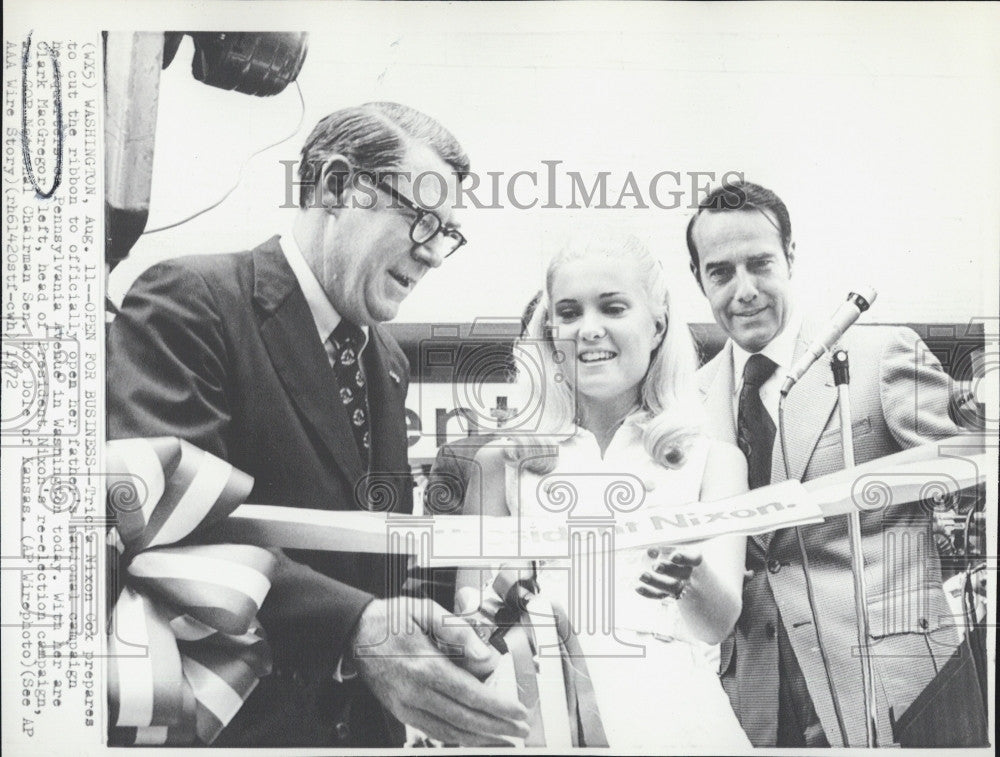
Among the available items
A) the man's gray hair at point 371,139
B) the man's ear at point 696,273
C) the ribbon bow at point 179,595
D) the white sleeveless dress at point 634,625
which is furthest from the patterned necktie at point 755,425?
the ribbon bow at point 179,595

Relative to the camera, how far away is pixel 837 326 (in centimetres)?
229

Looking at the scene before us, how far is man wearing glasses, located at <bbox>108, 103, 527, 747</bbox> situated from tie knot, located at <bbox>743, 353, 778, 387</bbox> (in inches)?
32.5

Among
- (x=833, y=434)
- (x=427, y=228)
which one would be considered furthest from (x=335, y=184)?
(x=833, y=434)

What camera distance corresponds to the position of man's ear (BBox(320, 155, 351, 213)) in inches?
88.5

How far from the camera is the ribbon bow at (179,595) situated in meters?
2.20

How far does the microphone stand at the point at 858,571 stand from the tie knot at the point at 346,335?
124 cm

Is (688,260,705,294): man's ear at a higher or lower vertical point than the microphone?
higher

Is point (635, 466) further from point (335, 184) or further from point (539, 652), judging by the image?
point (335, 184)

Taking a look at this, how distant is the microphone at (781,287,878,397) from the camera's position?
2295mm

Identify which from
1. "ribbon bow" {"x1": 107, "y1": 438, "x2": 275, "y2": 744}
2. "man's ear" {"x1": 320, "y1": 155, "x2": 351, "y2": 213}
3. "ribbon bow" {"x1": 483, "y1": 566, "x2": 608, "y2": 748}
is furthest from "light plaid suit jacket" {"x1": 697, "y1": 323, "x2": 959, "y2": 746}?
"ribbon bow" {"x1": 107, "y1": 438, "x2": 275, "y2": 744}

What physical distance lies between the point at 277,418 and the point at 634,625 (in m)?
1.05

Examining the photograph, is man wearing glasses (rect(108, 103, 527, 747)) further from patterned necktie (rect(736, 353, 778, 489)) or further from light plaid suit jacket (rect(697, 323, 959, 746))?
patterned necktie (rect(736, 353, 778, 489))

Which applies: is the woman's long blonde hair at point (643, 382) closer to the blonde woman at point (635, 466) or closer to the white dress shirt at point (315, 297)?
the blonde woman at point (635, 466)

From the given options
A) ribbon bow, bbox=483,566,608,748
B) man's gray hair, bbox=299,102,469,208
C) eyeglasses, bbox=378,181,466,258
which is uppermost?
man's gray hair, bbox=299,102,469,208
